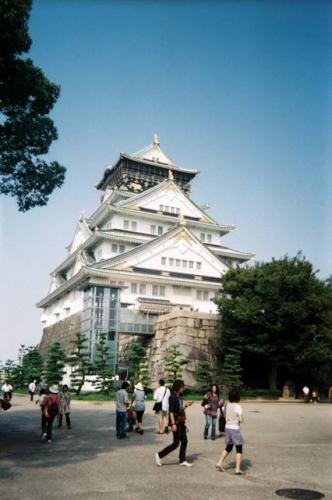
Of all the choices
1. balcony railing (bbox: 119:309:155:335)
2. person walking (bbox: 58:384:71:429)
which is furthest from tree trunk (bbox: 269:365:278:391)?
person walking (bbox: 58:384:71:429)

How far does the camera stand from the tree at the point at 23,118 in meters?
10.3

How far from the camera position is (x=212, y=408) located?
13.5 meters

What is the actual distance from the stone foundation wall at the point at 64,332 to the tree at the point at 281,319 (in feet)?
46.6

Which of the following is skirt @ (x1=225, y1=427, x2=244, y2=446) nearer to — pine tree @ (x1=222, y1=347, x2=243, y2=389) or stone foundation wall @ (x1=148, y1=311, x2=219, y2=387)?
pine tree @ (x1=222, y1=347, x2=243, y2=389)

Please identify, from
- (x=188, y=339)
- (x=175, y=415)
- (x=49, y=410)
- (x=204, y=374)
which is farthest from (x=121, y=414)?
(x=188, y=339)

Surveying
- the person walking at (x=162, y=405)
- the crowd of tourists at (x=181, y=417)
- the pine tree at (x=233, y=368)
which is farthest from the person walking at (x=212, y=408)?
the pine tree at (x=233, y=368)

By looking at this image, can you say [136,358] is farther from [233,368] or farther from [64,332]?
[64,332]

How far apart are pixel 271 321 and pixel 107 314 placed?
12.2 m

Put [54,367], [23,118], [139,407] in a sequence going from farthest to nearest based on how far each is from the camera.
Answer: [54,367], [139,407], [23,118]

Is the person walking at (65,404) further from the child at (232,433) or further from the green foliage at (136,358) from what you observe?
the green foliage at (136,358)

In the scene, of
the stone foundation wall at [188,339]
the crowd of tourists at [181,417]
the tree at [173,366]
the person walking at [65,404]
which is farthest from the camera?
the stone foundation wall at [188,339]

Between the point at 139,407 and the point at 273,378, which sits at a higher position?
the point at 273,378

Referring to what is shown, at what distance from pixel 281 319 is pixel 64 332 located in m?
22.5

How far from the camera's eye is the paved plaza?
24.0 feet
